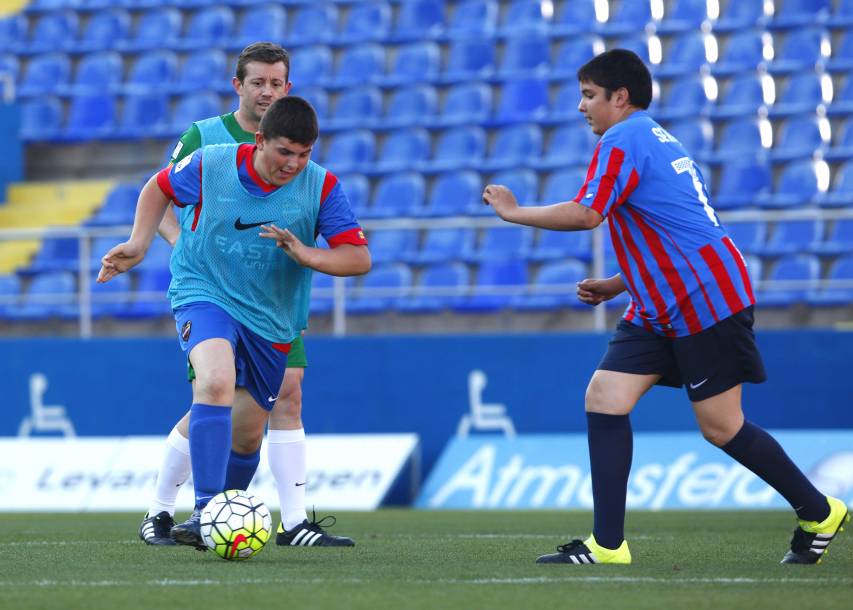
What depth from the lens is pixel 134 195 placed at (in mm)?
16984

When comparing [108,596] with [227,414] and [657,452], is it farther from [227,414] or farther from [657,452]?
[657,452]

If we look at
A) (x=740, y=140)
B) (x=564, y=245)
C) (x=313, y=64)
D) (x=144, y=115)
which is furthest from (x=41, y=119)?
(x=740, y=140)

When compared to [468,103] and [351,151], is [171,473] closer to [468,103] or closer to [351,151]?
[351,151]

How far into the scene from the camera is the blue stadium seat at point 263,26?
18.6 meters

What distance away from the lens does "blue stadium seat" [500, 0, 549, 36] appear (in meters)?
17.4

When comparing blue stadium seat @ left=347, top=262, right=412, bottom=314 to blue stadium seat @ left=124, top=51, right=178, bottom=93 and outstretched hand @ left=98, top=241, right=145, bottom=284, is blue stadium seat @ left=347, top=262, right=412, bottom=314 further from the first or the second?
outstretched hand @ left=98, top=241, right=145, bottom=284

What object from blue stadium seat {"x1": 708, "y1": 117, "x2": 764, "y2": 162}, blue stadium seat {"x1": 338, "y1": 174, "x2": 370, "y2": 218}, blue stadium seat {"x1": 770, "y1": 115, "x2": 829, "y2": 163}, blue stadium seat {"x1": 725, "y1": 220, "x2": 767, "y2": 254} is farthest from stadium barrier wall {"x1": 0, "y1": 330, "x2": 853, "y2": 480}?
blue stadium seat {"x1": 708, "y1": 117, "x2": 764, "y2": 162}

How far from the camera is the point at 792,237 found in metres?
12.4

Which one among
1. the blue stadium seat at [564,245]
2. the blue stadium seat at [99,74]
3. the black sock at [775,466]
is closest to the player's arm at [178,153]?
the black sock at [775,466]

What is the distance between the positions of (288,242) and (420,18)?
1284 cm

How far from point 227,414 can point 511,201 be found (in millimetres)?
1400

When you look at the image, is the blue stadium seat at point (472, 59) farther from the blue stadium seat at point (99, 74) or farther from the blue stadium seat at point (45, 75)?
the blue stadium seat at point (45, 75)

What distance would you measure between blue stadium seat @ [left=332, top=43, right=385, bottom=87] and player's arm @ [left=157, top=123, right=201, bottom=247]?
10613mm

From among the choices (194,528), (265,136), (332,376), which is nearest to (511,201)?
(265,136)
